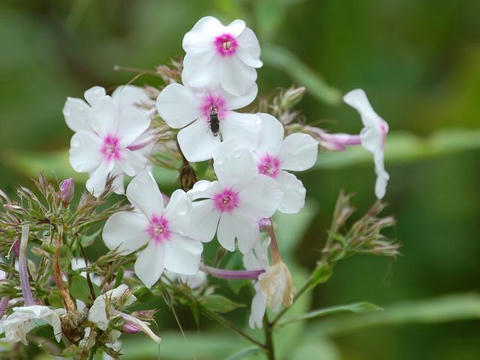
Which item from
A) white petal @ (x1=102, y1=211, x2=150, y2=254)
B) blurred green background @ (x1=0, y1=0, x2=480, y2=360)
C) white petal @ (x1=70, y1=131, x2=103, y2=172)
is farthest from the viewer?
blurred green background @ (x1=0, y1=0, x2=480, y2=360)

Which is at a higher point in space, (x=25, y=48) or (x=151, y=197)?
(x=25, y=48)

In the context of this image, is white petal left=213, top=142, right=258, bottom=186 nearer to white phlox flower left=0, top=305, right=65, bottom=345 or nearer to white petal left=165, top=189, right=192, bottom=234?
white petal left=165, top=189, right=192, bottom=234

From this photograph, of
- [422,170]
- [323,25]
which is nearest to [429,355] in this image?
[422,170]

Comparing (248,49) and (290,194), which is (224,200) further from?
(248,49)

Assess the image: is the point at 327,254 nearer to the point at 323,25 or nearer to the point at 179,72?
the point at 179,72

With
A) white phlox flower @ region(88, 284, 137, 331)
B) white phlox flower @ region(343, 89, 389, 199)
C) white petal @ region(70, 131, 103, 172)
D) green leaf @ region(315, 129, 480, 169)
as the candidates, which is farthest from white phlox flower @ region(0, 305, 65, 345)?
green leaf @ region(315, 129, 480, 169)

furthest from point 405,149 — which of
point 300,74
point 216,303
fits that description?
point 216,303
